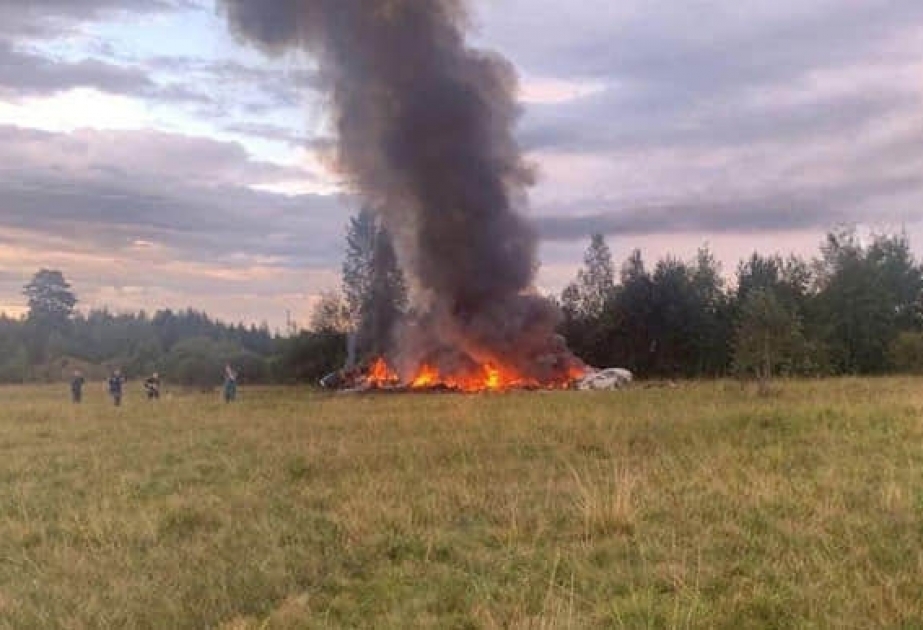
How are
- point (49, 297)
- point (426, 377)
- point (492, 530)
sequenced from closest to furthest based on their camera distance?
point (492, 530)
point (426, 377)
point (49, 297)

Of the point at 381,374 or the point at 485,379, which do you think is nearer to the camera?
the point at 485,379

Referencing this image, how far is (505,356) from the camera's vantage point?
47312 mm

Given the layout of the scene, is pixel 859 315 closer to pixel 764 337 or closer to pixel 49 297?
pixel 764 337

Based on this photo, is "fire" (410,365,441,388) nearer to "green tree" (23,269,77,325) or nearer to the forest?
the forest

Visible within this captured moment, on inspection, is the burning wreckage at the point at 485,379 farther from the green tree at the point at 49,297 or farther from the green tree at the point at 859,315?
the green tree at the point at 49,297

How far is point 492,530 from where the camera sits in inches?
335

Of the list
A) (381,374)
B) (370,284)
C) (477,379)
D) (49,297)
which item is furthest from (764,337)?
(49,297)

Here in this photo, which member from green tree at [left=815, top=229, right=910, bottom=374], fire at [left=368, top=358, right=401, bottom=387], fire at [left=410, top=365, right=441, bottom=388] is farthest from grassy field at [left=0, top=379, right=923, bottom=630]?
green tree at [left=815, top=229, right=910, bottom=374]

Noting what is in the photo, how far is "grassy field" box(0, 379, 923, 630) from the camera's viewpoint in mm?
6340

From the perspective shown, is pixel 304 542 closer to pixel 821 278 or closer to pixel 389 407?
pixel 389 407

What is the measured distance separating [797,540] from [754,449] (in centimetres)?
599

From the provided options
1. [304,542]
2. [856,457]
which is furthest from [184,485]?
[856,457]

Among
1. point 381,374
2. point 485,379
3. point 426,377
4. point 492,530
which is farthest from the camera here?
point 381,374

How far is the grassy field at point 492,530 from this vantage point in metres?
6.34
